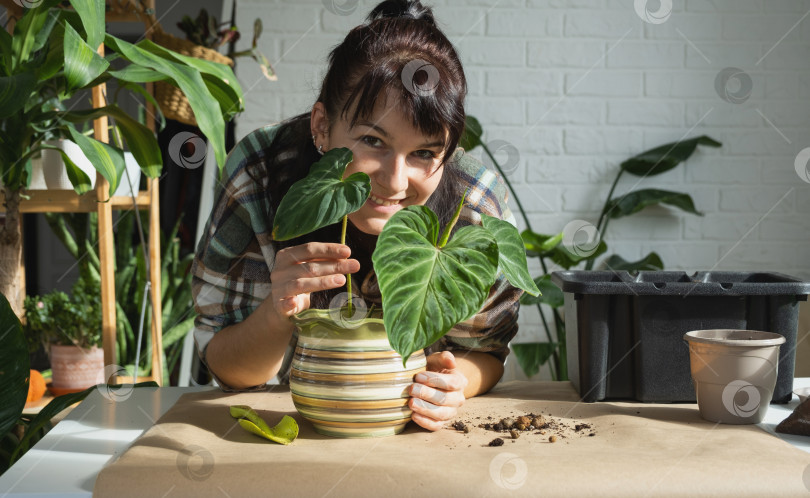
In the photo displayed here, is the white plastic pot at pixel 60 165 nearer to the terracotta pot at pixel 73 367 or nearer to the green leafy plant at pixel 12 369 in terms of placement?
the terracotta pot at pixel 73 367

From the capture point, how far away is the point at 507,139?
7.57 feet

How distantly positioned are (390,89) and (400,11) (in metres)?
0.21

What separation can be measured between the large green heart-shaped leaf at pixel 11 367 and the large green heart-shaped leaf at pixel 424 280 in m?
0.51

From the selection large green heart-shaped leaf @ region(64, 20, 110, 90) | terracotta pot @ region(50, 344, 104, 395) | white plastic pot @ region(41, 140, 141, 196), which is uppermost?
large green heart-shaped leaf @ region(64, 20, 110, 90)

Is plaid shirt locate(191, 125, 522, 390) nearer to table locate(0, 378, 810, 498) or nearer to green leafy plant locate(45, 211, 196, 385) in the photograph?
table locate(0, 378, 810, 498)

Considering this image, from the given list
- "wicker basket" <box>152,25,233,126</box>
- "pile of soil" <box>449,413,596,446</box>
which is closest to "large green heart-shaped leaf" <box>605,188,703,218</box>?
"wicker basket" <box>152,25,233,126</box>

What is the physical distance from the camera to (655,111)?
234cm

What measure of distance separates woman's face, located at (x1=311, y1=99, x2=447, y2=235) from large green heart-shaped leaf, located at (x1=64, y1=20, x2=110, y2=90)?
0.38 meters

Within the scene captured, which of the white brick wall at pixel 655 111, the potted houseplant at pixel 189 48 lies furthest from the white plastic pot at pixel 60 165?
the white brick wall at pixel 655 111

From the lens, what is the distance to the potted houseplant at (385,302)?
1.91ft

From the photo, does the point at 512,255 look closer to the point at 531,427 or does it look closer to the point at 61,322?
the point at 531,427

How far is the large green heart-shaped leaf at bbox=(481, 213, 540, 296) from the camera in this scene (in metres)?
0.66

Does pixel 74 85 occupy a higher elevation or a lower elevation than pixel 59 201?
higher

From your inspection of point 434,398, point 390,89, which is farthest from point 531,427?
point 390,89
